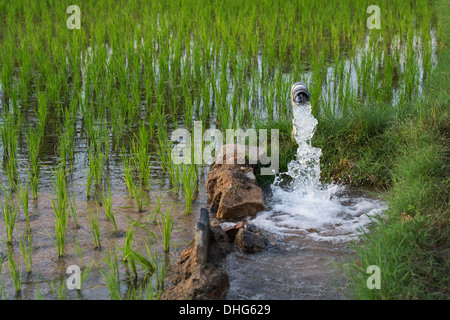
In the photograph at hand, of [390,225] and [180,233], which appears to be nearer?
[390,225]

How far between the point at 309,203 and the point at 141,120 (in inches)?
90.0

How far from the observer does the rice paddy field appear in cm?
333

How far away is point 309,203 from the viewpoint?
4.02 m

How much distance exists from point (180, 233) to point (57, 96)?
285 cm

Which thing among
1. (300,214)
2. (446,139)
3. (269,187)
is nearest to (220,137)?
(269,187)

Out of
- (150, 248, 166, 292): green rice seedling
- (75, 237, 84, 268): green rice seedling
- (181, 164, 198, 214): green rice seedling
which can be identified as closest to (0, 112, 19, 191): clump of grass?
(75, 237, 84, 268): green rice seedling

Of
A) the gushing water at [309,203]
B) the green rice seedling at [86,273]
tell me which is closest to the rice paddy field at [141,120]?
the green rice seedling at [86,273]

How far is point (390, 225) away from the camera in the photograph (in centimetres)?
319

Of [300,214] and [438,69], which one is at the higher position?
[438,69]

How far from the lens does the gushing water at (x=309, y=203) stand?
12.0ft

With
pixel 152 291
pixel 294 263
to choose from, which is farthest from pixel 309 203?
pixel 152 291

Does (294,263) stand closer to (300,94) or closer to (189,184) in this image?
(189,184)

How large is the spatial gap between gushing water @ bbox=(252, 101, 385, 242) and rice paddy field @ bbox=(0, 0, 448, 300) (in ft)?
0.59
